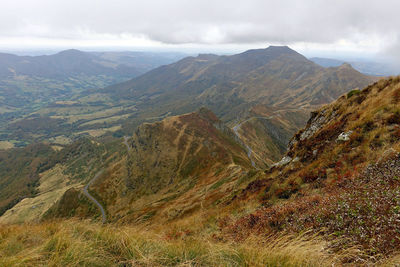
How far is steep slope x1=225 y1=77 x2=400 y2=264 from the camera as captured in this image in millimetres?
6291

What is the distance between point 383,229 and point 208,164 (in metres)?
96.9

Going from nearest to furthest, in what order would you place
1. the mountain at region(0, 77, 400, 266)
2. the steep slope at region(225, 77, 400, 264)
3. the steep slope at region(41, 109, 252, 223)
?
the mountain at region(0, 77, 400, 266) → the steep slope at region(225, 77, 400, 264) → the steep slope at region(41, 109, 252, 223)

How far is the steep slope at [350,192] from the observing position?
629cm

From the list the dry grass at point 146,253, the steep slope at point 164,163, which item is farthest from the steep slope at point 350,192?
the steep slope at point 164,163

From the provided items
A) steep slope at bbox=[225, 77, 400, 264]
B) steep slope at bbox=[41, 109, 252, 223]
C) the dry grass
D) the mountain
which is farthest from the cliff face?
the dry grass

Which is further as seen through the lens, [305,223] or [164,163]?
[164,163]

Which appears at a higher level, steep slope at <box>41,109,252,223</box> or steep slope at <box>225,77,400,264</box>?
steep slope at <box>225,77,400,264</box>

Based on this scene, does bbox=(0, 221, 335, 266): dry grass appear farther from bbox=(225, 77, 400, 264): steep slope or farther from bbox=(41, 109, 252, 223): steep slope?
bbox=(41, 109, 252, 223): steep slope

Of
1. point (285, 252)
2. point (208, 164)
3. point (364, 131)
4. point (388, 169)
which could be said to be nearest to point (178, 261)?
point (285, 252)

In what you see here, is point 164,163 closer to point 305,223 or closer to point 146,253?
point 305,223

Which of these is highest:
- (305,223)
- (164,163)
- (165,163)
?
(305,223)

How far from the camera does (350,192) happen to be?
9.54 metres

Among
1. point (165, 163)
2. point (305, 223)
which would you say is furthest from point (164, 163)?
point (305, 223)

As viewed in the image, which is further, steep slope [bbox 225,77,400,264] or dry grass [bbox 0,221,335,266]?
steep slope [bbox 225,77,400,264]
